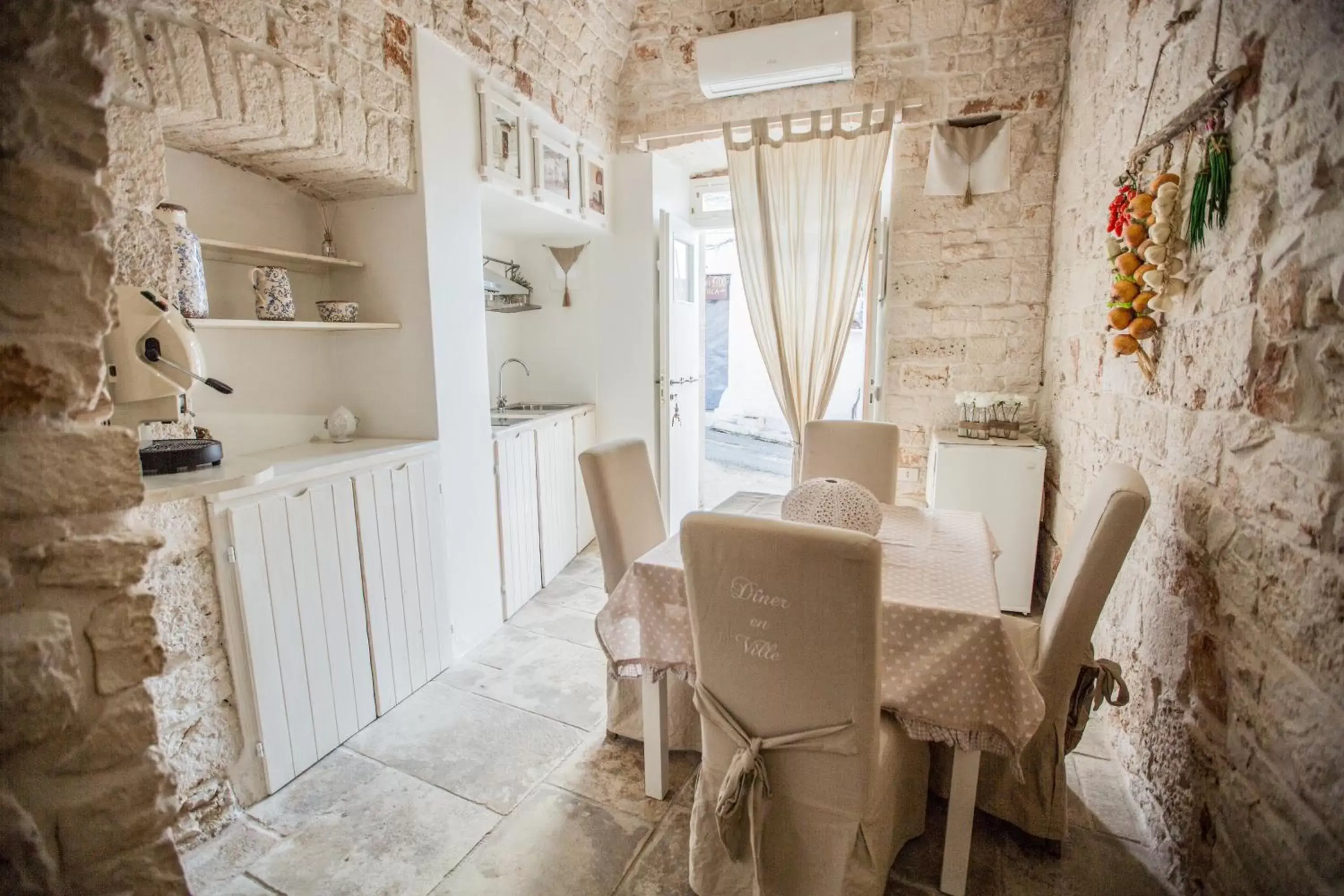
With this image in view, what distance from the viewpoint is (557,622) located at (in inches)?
114

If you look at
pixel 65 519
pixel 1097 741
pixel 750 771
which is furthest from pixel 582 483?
pixel 65 519

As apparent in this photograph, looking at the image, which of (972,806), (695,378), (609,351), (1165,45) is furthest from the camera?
(695,378)

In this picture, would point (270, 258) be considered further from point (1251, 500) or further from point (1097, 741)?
point (1097, 741)

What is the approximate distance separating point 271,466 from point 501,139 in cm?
181

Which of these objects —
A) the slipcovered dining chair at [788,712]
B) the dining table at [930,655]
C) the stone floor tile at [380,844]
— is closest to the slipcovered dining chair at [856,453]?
the dining table at [930,655]

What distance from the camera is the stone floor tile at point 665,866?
1457 millimetres

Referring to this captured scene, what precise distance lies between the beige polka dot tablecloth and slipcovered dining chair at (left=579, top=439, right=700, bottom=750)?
0.23 meters

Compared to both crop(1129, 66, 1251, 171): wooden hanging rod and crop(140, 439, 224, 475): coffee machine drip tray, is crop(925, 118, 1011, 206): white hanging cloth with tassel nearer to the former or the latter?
crop(1129, 66, 1251, 171): wooden hanging rod

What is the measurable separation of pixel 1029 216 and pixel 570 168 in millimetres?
2455

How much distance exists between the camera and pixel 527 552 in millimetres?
3113

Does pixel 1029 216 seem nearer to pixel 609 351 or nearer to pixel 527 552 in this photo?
pixel 609 351

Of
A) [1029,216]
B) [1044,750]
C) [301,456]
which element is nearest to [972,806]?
[1044,750]

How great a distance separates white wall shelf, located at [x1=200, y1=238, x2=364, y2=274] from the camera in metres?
1.86

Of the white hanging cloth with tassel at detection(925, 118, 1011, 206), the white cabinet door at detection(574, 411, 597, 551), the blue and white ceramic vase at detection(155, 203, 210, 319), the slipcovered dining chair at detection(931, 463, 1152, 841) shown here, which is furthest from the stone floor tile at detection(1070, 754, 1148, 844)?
the blue and white ceramic vase at detection(155, 203, 210, 319)
